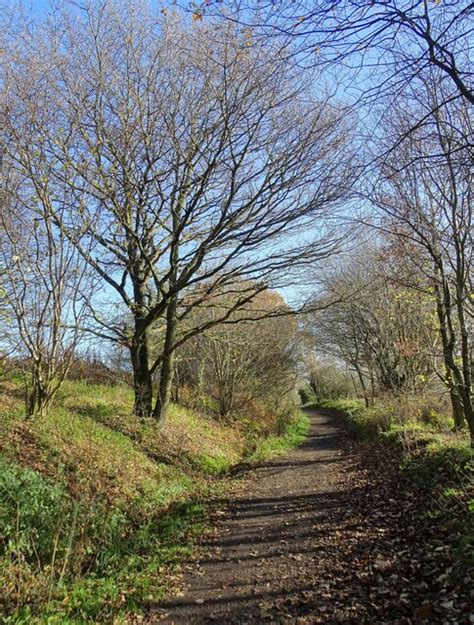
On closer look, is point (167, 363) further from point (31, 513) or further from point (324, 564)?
point (324, 564)

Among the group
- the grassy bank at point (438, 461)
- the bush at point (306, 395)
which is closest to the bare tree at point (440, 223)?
the grassy bank at point (438, 461)

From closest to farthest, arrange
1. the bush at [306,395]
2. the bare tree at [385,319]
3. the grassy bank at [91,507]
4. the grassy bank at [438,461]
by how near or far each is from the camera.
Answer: the grassy bank at [91,507], the grassy bank at [438,461], the bare tree at [385,319], the bush at [306,395]

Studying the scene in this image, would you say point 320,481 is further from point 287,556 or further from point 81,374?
point 81,374

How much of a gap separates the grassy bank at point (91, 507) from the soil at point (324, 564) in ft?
1.53

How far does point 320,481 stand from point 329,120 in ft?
25.1

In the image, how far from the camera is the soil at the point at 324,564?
3.87 metres

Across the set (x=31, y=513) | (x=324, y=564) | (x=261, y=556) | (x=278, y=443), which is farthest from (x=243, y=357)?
(x=31, y=513)

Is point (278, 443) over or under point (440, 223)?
under

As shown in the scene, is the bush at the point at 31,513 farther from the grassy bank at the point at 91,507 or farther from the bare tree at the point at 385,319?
the bare tree at the point at 385,319

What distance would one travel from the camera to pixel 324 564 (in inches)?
191

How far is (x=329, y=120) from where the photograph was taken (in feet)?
29.3

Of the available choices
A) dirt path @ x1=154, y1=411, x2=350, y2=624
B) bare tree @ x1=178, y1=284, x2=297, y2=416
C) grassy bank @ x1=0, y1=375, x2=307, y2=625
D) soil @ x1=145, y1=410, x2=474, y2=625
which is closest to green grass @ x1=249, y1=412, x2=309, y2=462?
grassy bank @ x1=0, y1=375, x2=307, y2=625

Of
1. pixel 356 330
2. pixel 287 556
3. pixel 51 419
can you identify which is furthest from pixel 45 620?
pixel 356 330

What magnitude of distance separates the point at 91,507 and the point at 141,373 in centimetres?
610
